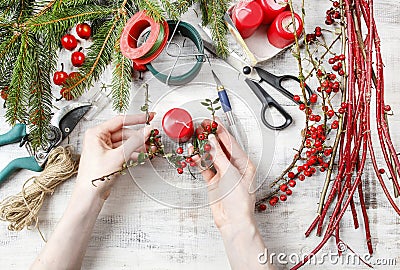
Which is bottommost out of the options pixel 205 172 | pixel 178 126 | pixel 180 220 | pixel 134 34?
pixel 180 220

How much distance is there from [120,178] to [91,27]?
0.39 m

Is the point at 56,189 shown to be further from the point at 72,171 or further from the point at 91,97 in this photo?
the point at 91,97

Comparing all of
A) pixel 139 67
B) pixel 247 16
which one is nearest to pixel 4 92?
pixel 139 67

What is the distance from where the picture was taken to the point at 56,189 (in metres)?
1.28

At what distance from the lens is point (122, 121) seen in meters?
1.23

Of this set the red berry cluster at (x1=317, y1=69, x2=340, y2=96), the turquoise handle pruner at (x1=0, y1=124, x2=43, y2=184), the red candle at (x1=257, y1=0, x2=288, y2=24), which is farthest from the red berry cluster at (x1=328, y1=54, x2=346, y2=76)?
the turquoise handle pruner at (x1=0, y1=124, x2=43, y2=184)

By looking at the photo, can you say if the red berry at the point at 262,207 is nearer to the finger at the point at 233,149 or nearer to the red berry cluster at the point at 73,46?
the finger at the point at 233,149

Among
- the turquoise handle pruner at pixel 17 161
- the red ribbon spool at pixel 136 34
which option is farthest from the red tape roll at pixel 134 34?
the turquoise handle pruner at pixel 17 161

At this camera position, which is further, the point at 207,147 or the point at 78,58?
the point at 78,58

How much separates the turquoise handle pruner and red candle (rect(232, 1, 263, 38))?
58cm

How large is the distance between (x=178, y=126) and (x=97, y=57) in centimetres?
24

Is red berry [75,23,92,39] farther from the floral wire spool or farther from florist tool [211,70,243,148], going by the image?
florist tool [211,70,243,148]

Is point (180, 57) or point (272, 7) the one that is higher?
point (272, 7)

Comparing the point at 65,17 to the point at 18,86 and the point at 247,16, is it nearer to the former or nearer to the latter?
the point at 18,86
